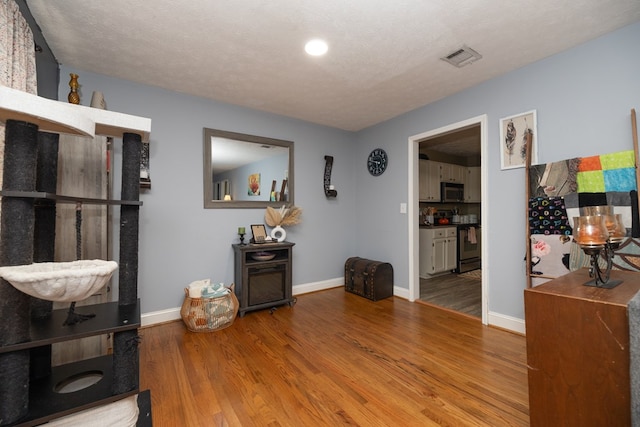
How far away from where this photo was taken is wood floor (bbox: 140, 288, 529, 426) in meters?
1.51

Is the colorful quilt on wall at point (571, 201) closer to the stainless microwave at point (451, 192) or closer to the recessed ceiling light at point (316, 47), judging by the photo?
the recessed ceiling light at point (316, 47)

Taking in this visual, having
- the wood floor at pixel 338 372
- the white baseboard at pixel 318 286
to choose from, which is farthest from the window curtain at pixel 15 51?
the white baseboard at pixel 318 286

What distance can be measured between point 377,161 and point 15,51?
3.47 meters

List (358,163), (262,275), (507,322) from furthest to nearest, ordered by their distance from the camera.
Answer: (358,163) < (262,275) < (507,322)

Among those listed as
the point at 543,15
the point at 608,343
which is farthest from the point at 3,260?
the point at 543,15

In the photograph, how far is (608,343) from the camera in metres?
1.02

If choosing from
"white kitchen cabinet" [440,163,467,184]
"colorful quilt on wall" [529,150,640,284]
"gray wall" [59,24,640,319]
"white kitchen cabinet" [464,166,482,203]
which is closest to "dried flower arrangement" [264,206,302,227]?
"gray wall" [59,24,640,319]

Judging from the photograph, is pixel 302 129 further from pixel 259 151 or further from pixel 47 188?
pixel 47 188

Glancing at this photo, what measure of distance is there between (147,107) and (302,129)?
1.82 m

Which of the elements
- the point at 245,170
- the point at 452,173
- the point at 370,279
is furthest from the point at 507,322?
the point at 452,173

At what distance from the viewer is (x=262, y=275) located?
3096mm

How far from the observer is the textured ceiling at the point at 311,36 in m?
1.73

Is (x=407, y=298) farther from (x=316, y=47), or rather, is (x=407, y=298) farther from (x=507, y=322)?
(x=316, y=47)

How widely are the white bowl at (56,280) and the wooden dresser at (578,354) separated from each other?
5.85ft
